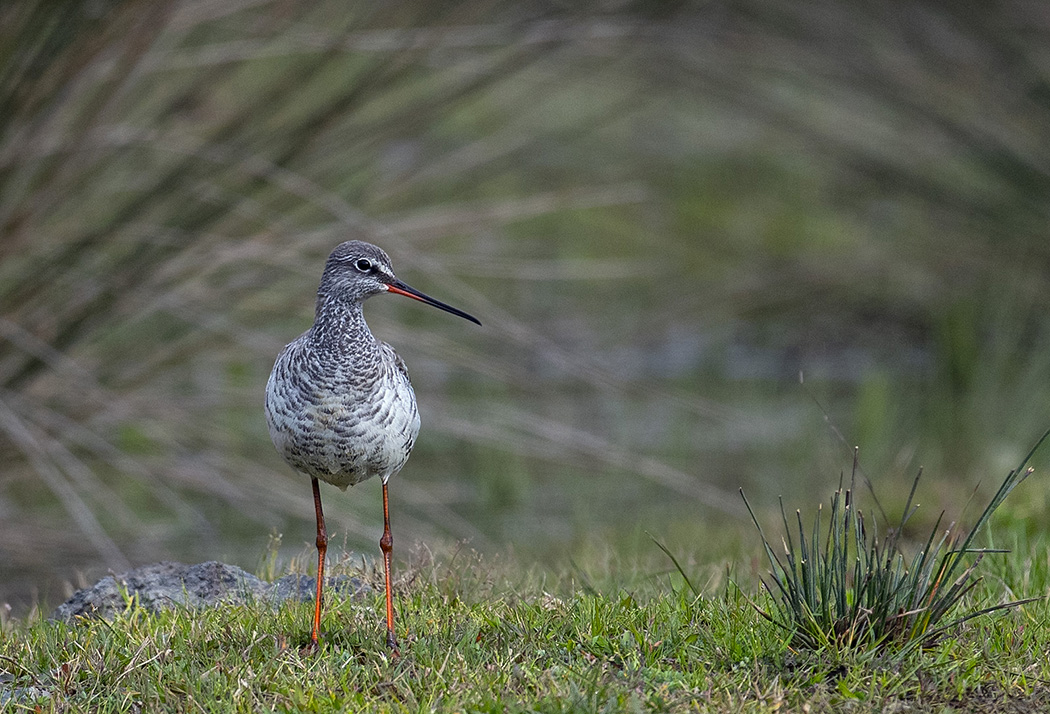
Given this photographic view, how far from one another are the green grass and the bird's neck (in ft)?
2.53

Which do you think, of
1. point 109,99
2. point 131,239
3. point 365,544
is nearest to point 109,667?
point 131,239

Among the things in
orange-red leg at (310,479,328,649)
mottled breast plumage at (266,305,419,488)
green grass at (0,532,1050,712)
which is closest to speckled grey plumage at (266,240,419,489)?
mottled breast plumage at (266,305,419,488)

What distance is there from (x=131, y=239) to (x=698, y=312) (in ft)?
13.2

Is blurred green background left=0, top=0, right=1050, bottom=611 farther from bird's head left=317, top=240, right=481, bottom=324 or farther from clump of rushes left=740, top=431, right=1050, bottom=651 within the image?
clump of rushes left=740, top=431, right=1050, bottom=651

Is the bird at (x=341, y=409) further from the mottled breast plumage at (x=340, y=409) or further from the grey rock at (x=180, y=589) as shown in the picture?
the grey rock at (x=180, y=589)

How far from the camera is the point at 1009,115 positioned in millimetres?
7508

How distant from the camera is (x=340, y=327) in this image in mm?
3723

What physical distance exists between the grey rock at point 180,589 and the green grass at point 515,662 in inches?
6.4

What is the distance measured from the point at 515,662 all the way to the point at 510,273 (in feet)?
8.21

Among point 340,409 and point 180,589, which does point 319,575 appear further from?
point 180,589

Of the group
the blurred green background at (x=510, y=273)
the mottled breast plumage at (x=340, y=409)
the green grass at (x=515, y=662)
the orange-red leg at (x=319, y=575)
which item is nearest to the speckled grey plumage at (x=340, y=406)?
the mottled breast plumage at (x=340, y=409)

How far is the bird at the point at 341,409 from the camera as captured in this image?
3.53 meters

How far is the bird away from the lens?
353 centimetres

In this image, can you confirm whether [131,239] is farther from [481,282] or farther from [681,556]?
[481,282]
